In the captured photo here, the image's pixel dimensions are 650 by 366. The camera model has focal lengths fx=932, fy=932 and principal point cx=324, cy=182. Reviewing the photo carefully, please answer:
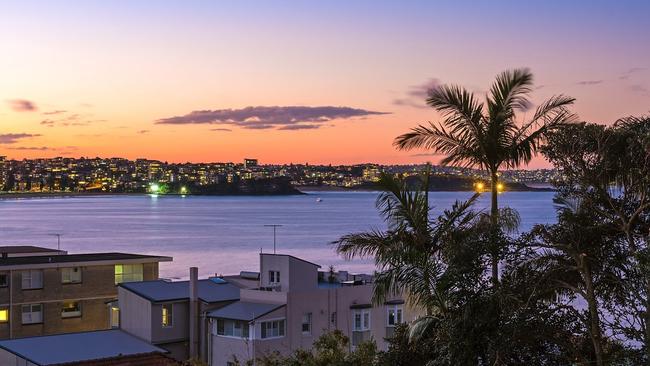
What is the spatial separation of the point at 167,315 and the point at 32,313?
28.9 feet

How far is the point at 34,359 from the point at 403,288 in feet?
55.7

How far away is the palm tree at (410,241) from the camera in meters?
14.9

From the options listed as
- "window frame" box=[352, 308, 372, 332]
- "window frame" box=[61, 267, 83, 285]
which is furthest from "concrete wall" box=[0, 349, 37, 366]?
"window frame" box=[352, 308, 372, 332]

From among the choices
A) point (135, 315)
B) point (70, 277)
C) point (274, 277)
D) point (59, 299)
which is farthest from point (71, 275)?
point (274, 277)

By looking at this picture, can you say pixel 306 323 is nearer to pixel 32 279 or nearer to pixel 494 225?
pixel 32 279

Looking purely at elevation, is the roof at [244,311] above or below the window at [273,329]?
above

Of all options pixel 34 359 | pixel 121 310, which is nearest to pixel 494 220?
pixel 34 359

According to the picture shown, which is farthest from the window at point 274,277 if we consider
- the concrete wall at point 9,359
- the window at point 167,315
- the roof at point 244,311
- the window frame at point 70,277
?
the concrete wall at point 9,359

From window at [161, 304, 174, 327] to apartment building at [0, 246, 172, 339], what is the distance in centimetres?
392

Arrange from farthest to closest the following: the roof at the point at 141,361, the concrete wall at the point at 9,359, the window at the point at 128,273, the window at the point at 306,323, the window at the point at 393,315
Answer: the window at the point at 128,273 < the window at the point at 393,315 < the window at the point at 306,323 < the roof at the point at 141,361 < the concrete wall at the point at 9,359

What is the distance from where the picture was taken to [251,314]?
36344mm

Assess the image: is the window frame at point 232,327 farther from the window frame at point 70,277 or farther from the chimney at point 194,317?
the window frame at point 70,277

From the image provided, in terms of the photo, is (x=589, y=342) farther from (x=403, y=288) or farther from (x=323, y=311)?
(x=323, y=311)

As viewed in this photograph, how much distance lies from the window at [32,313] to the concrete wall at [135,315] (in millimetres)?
6702
